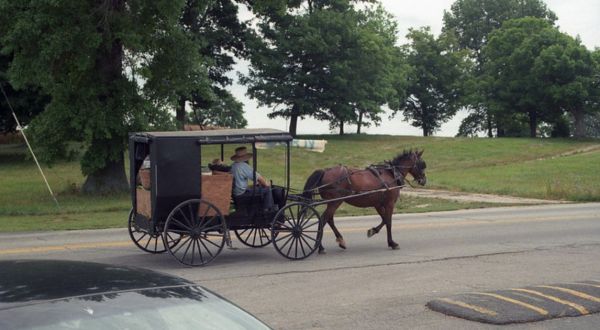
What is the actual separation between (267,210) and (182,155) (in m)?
1.87

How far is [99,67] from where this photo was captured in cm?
2748

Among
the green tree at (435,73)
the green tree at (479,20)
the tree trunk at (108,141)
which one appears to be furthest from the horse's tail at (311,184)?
the green tree at (479,20)

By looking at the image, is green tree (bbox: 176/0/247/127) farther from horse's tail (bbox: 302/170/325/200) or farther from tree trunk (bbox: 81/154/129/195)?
horse's tail (bbox: 302/170/325/200)

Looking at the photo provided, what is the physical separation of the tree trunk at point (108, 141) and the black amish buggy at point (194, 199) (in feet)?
44.2

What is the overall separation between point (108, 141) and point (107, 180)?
1.69 m

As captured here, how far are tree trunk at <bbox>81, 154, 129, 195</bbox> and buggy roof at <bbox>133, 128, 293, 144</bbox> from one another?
51.8 feet

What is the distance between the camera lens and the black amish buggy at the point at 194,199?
41.5 feet

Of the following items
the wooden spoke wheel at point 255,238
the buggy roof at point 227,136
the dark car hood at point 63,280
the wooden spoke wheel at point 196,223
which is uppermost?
the buggy roof at point 227,136

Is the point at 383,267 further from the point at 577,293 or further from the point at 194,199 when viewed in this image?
the point at 577,293

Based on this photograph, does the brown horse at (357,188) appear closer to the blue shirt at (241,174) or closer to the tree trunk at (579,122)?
the blue shirt at (241,174)

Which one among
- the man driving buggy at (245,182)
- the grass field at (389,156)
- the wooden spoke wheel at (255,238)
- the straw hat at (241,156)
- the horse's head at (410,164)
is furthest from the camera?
the grass field at (389,156)

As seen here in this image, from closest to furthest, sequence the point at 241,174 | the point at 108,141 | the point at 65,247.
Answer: the point at 241,174, the point at 65,247, the point at 108,141

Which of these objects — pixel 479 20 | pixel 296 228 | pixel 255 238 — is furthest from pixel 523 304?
pixel 479 20

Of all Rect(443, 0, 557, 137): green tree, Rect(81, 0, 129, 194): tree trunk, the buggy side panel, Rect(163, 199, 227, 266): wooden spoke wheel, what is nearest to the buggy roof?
the buggy side panel
